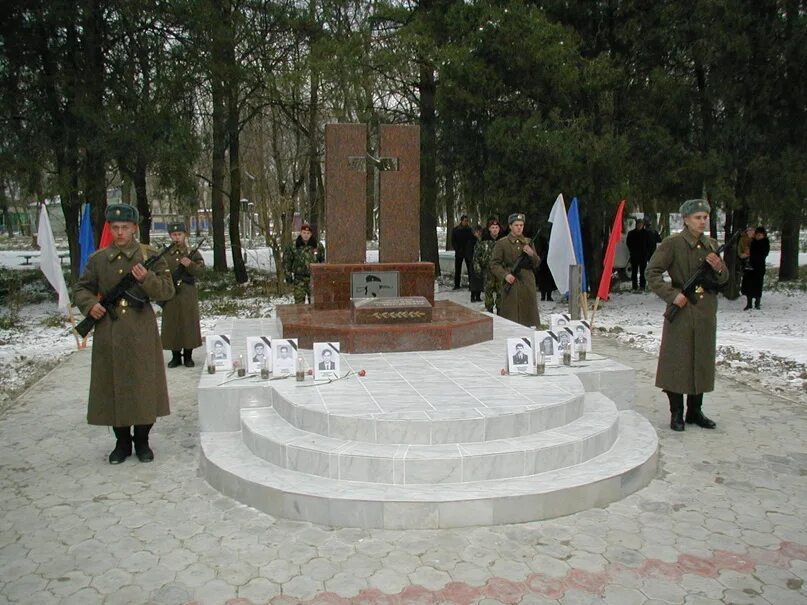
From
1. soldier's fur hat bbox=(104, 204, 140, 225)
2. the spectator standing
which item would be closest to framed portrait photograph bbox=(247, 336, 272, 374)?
soldier's fur hat bbox=(104, 204, 140, 225)

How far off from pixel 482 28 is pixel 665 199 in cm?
482

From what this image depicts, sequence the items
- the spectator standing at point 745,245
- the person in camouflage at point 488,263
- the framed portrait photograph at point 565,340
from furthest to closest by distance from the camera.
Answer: the spectator standing at point 745,245
the person in camouflage at point 488,263
the framed portrait photograph at point 565,340

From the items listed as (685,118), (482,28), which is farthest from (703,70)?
(482,28)

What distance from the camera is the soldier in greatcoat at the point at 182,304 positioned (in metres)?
8.62

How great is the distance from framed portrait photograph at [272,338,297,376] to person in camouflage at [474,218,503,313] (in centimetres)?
381

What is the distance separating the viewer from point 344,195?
348 inches

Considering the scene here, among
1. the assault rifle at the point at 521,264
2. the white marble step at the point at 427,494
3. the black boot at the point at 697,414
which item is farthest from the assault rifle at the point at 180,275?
the black boot at the point at 697,414

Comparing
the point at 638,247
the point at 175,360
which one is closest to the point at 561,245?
the point at 175,360

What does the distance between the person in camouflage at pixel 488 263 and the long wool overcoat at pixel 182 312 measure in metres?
3.70

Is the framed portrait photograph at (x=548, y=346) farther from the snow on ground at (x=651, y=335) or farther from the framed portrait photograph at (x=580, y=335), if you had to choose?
the snow on ground at (x=651, y=335)

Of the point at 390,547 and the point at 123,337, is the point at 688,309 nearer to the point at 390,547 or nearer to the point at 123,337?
the point at 390,547

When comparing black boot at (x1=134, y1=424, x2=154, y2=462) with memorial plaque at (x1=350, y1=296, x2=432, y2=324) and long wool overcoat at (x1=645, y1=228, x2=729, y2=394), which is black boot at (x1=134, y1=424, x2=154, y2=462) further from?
long wool overcoat at (x1=645, y1=228, x2=729, y2=394)

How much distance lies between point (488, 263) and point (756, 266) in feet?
→ 20.6

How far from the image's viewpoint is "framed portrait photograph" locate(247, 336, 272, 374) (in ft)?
20.4
